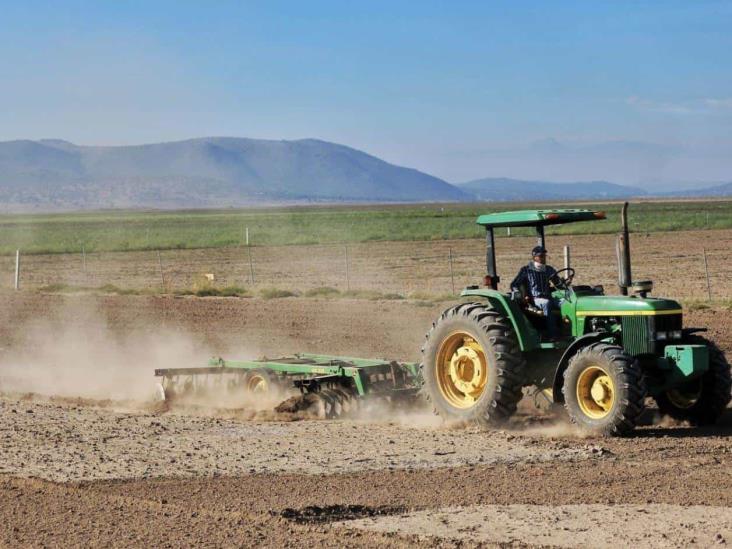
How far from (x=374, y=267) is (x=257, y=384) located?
26759mm

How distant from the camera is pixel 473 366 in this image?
12.7 metres

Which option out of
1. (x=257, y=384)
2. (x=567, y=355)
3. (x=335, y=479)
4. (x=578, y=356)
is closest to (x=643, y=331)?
(x=578, y=356)

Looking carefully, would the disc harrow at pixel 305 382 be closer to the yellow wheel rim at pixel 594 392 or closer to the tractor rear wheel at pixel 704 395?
the yellow wheel rim at pixel 594 392

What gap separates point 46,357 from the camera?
20.2m

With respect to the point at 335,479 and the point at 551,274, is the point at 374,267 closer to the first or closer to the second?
the point at 551,274

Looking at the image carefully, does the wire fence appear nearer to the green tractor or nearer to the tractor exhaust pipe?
the green tractor

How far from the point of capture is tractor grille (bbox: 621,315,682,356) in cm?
1158

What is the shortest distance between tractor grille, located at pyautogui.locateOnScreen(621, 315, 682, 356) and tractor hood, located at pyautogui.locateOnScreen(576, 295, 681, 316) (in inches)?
2.4

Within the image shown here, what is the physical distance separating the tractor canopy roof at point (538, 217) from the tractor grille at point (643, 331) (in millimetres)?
1114

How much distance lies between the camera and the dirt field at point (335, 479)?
26.2ft

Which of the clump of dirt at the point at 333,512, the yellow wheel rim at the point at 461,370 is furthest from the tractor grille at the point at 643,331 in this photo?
the clump of dirt at the point at 333,512

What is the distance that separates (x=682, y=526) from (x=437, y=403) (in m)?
5.00

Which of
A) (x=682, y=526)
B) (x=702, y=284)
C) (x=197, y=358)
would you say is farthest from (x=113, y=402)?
(x=702, y=284)

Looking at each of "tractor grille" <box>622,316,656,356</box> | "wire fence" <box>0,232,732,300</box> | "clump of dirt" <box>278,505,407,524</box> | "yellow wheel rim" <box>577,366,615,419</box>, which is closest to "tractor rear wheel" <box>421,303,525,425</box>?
"yellow wheel rim" <box>577,366,615,419</box>
